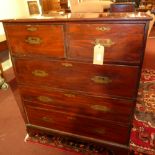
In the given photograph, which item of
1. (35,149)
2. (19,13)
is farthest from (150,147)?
(19,13)

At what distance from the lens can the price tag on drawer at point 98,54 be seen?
3.16 feet

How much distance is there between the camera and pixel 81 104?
124 cm

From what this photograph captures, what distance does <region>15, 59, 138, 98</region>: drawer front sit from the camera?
1.02 m

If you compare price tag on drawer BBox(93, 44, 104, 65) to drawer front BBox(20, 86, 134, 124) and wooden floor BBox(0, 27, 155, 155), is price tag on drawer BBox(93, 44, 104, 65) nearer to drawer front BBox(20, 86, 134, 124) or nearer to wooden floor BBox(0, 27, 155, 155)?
drawer front BBox(20, 86, 134, 124)

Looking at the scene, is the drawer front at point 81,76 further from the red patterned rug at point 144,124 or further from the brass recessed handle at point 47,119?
the red patterned rug at point 144,124

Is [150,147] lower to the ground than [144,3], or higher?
lower

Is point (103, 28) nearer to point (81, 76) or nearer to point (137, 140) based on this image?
point (81, 76)

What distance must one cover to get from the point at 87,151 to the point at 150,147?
57 cm

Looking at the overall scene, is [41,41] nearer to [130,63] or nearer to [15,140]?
[130,63]

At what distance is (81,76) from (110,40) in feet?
1.04

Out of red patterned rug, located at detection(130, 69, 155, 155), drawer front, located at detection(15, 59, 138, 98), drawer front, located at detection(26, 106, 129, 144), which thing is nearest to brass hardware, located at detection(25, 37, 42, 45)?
drawer front, located at detection(15, 59, 138, 98)

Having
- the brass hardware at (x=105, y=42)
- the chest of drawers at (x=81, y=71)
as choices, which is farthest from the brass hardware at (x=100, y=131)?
the brass hardware at (x=105, y=42)

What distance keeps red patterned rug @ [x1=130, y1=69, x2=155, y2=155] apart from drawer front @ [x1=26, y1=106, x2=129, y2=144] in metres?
0.31

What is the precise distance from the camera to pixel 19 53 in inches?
47.0
